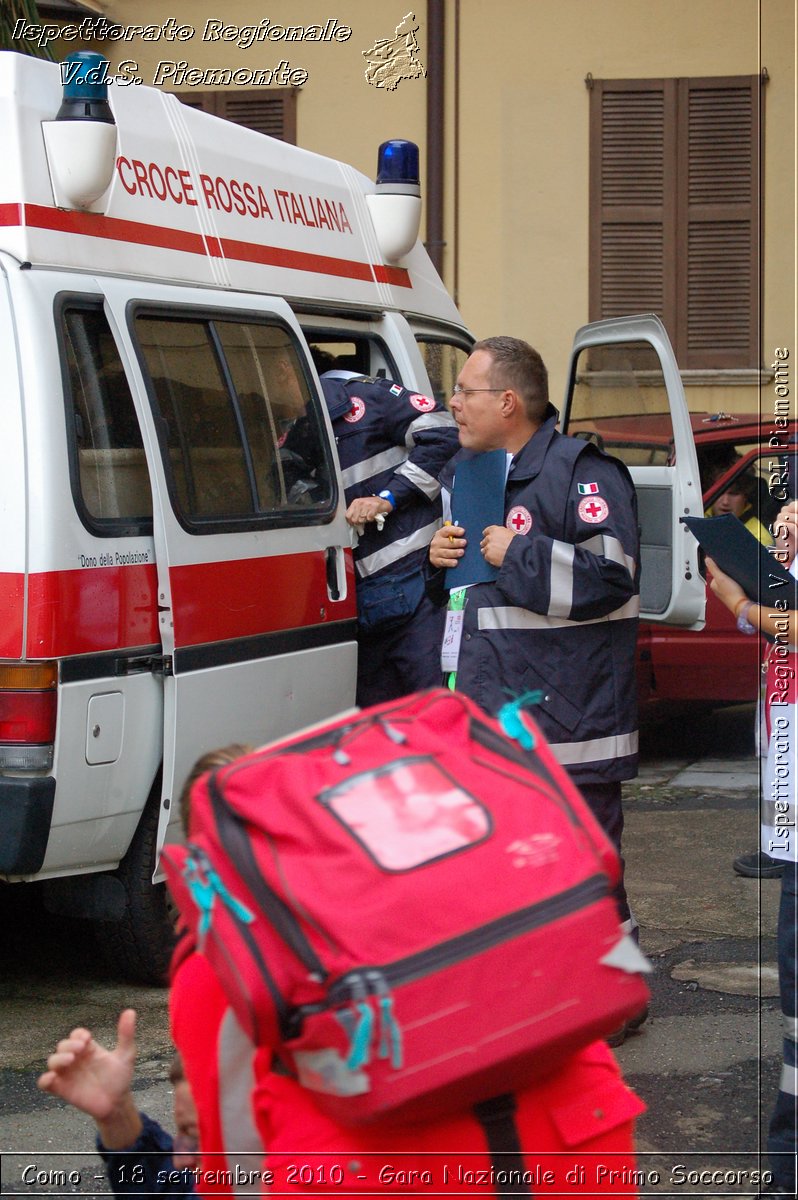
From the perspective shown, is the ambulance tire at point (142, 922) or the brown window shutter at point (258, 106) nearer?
the ambulance tire at point (142, 922)

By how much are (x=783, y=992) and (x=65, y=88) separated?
281cm

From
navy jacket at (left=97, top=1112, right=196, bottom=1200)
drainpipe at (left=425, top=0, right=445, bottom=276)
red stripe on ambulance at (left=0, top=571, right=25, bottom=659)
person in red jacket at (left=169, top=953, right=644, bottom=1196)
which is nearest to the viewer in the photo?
person in red jacket at (left=169, top=953, right=644, bottom=1196)

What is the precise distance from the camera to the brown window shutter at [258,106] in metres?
11.2

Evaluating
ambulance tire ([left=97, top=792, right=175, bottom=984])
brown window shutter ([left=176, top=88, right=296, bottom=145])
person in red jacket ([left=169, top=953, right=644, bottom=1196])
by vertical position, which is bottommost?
ambulance tire ([left=97, top=792, right=175, bottom=984])

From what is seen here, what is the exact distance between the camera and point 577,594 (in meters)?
3.66

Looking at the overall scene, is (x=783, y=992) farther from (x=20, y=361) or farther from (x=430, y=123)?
(x=430, y=123)

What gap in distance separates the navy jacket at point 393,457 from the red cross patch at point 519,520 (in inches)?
42.4

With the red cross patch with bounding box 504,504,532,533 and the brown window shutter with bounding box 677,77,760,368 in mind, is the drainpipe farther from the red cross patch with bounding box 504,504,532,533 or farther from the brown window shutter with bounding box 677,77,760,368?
the red cross patch with bounding box 504,504,532,533

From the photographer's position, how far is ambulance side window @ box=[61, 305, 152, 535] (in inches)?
150

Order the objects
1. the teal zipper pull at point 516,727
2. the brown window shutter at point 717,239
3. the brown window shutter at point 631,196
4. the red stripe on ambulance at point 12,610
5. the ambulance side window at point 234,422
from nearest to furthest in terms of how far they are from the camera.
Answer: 1. the teal zipper pull at point 516,727
2. the red stripe on ambulance at point 12,610
3. the ambulance side window at point 234,422
4. the brown window shutter at point 631,196
5. the brown window shutter at point 717,239

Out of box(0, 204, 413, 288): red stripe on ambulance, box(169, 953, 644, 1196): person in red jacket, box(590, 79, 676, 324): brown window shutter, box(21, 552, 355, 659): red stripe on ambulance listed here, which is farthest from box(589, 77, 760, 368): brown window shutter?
box(169, 953, 644, 1196): person in red jacket

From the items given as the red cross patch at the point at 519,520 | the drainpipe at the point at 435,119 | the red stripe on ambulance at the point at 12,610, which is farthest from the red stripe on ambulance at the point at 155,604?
the drainpipe at the point at 435,119

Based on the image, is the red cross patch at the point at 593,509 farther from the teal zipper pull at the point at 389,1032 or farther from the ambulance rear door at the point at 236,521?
the teal zipper pull at the point at 389,1032

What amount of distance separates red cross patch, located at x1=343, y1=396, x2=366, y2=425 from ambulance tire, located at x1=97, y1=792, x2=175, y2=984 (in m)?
1.57
